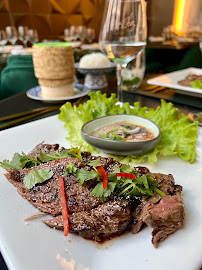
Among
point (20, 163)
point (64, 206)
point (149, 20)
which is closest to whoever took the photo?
point (64, 206)

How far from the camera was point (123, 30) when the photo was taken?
95.2 inches

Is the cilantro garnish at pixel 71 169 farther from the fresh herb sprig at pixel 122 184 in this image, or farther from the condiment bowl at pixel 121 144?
the condiment bowl at pixel 121 144

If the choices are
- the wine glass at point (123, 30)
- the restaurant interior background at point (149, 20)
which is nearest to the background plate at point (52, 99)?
the wine glass at point (123, 30)

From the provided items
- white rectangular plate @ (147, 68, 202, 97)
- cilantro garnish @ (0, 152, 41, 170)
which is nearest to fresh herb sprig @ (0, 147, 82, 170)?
cilantro garnish @ (0, 152, 41, 170)

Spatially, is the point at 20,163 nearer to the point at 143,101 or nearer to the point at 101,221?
the point at 101,221

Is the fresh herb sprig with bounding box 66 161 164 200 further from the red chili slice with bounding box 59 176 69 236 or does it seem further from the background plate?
the background plate

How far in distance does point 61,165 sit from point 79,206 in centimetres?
28

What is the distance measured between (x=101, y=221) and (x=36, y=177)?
1.41ft

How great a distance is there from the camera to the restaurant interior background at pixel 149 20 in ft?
24.8

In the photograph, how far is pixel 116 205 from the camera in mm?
1122

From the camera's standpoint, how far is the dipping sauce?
1.76 m

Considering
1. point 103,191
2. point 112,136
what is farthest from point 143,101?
point 103,191

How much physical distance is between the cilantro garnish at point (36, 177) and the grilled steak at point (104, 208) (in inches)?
0.9

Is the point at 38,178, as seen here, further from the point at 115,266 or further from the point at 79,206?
the point at 115,266
